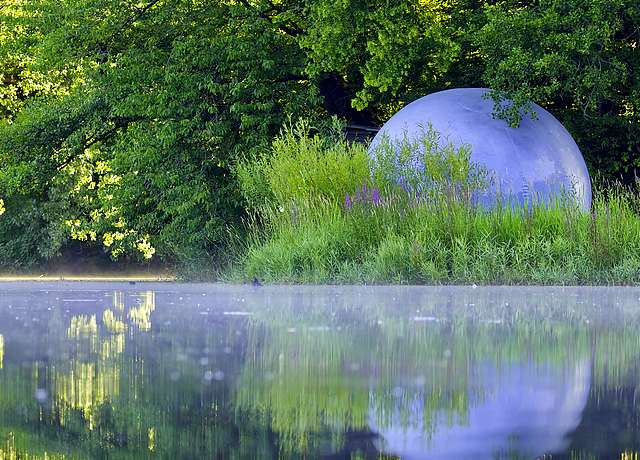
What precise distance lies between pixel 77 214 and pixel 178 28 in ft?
28.9

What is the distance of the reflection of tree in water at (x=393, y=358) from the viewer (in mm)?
4129

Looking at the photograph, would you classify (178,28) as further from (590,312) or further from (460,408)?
(460,408)

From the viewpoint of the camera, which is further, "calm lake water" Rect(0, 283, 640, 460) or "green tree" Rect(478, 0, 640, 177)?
"green tree" Rect(478, 0, 640, 177)

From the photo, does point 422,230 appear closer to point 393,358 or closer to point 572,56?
point 572,56

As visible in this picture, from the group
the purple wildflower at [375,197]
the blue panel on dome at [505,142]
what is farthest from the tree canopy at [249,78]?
the purple wildflower at [375,197]

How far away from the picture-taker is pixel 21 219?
3155 centimetres

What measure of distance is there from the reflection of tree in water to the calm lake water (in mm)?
12

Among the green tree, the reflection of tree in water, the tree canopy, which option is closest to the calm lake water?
the reflection of tree in water

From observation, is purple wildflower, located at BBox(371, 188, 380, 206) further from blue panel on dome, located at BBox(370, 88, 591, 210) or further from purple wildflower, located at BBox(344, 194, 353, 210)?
blue panel on dome, located at BBox(370, 88, 591, 210)

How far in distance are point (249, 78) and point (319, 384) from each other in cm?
1719

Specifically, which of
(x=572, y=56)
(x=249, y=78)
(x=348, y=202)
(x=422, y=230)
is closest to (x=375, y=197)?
(x=348, y=202)

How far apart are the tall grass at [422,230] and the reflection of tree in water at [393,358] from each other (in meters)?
3.51

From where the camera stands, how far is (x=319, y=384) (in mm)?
4879

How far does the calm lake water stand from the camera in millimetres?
3656
